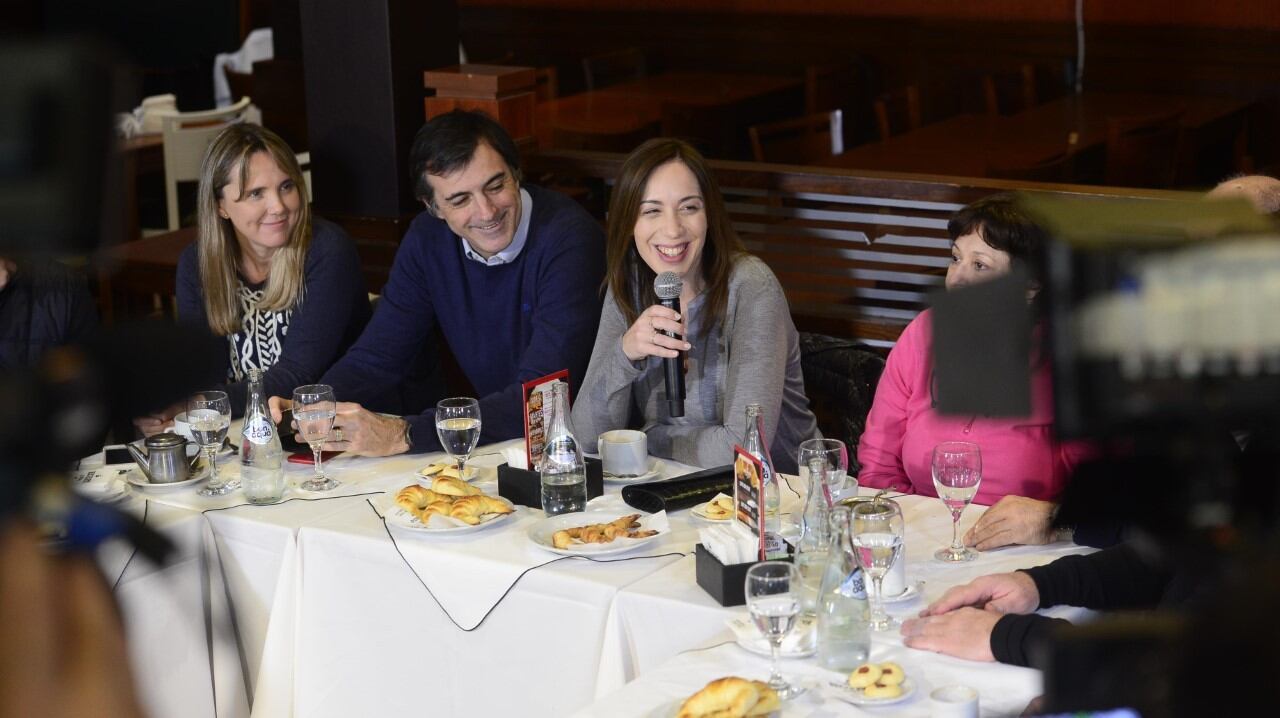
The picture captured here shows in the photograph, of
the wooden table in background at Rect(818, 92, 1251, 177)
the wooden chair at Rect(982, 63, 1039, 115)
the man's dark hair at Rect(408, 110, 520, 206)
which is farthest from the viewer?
the wooden chair at Rect(982, 63, 1039, 115)

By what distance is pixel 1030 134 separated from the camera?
17.6 ft

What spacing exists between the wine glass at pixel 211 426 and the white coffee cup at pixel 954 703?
144 cm

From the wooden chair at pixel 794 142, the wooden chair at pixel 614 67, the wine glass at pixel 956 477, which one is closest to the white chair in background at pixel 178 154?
the wooden chair at pixel 614 67

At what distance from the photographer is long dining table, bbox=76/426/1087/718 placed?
205 centimetres

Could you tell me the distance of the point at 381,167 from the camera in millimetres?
4031

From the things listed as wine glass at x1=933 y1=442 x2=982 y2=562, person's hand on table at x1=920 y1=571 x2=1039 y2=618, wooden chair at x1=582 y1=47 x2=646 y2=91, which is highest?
wooden chair at x1=582 y1=47 x2=646 y2=91

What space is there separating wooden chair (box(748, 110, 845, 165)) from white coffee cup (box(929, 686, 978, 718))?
11.5 feet

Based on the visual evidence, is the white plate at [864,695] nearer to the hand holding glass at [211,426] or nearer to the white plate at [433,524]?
the white plate at [433,524]

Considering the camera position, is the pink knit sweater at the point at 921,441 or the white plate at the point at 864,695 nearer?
the white plate at the point at 864,695

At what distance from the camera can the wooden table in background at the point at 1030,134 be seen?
15.9ft

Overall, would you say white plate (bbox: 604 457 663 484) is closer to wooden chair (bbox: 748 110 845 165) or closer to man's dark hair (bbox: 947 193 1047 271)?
man's dark hair (bbox: 947 193 1047 271)

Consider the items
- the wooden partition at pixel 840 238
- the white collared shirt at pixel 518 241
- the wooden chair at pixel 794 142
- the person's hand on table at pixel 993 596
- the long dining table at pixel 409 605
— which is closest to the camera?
the person's hand on table at pixel 993 596

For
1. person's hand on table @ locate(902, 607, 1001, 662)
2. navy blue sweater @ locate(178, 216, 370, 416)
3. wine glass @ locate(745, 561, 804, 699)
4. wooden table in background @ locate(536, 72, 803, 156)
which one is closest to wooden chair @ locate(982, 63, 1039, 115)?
wooden table in background @ locate(536, 72, 803, 156)

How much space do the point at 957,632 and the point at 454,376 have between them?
247 centimetres
